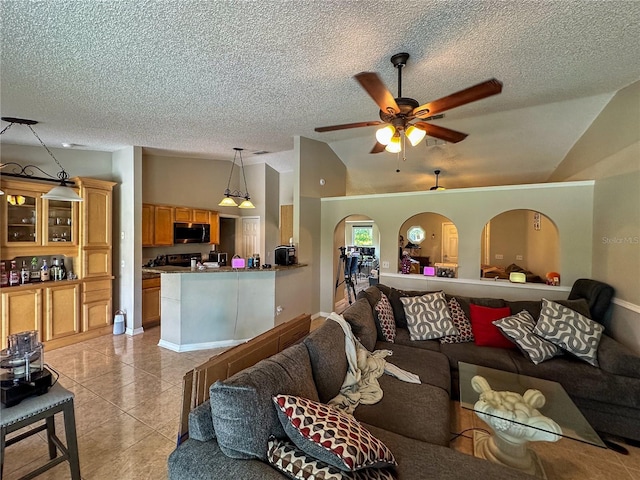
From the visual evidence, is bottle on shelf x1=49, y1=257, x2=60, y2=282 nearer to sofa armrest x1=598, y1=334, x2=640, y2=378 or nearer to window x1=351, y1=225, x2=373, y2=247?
sofa armrest x1=598, y1=334, x2=640, y2=378

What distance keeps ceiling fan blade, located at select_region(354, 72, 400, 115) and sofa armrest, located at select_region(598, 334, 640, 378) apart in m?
2.62

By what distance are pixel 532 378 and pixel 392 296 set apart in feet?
4.74

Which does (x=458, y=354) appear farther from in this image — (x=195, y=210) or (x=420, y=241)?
(x=420, y=241)

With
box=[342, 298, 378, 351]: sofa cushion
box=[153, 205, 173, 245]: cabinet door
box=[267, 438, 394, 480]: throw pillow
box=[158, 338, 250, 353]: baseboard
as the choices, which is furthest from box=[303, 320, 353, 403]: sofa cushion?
box=[153, 205, 173, 245]: cabinet door

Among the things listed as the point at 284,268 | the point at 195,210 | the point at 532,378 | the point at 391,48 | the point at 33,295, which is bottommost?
the point at 532,378

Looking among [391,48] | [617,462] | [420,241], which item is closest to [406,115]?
[391,48]

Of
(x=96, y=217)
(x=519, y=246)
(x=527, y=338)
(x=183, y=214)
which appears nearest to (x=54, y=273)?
(x=96, y=217)

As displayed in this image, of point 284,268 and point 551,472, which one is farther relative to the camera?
point 284,268

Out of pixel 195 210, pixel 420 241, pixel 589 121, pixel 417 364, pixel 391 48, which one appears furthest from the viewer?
pixel 420 241

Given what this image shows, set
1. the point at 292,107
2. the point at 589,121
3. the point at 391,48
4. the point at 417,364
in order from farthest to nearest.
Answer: the point at 589,121, the point at 292,107, the point at 417,364, the point at 391,48

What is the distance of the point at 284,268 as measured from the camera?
419 cm

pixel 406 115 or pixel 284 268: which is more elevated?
pixel 406 115

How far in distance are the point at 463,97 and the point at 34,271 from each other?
18.2 ft

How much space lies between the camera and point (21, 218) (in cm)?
378
